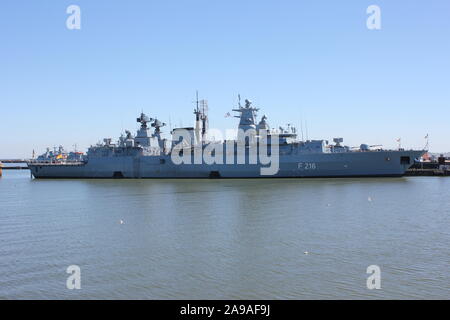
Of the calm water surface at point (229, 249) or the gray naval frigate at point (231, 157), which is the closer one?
the calm water surface at point (229, 249)

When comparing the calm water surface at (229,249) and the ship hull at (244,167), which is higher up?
the ship hull at (244,167)

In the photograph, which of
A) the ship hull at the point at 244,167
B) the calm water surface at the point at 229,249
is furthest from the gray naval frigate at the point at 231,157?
the calm water surface at the point at 229,249

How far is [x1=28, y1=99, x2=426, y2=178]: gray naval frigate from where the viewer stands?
47094mm

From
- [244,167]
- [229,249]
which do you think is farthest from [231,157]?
[229,249]

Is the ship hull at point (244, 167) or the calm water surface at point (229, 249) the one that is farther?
the ship hull at point (244, 167)

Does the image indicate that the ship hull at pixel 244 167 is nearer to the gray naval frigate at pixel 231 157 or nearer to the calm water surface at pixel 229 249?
the gray naval frigate at pixel 231 157

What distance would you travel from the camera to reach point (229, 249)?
1545 cm

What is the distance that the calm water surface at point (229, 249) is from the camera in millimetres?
11250

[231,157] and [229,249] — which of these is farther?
[231,157]

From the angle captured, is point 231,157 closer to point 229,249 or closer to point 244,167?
point 244,167

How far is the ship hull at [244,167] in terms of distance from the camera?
46.5m

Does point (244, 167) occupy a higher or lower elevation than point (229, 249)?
higher

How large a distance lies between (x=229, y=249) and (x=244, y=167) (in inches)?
1443

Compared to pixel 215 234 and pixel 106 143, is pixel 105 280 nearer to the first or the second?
pixel 215 234
